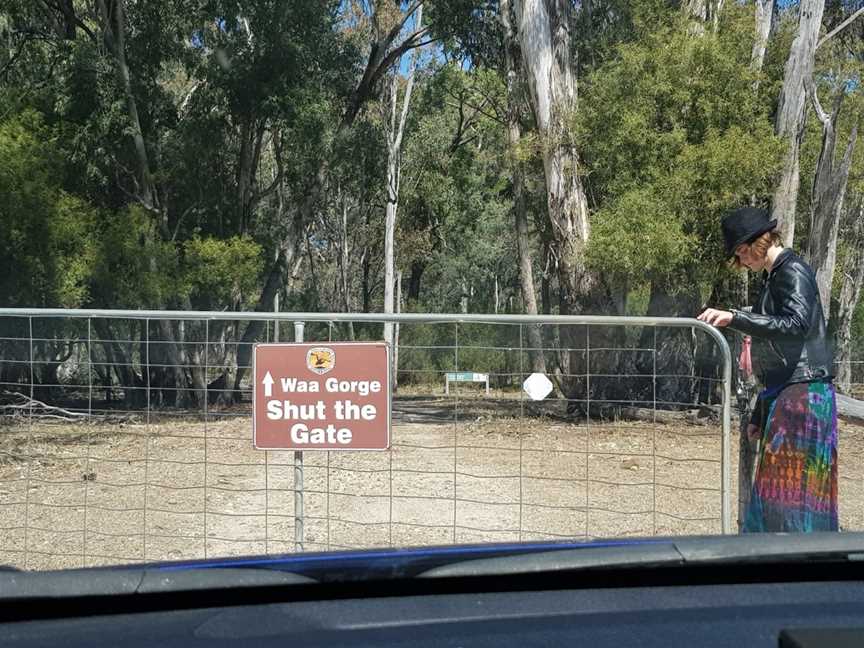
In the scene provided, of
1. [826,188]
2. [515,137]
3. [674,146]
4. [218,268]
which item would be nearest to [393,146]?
Result: [515,137]

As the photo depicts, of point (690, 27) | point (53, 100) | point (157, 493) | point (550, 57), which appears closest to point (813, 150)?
point (690, 27)

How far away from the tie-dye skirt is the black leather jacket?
0.08 metres

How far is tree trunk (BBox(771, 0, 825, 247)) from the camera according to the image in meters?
14.9

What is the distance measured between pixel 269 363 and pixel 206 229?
18899 mm

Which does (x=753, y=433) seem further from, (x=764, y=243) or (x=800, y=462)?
(x=764, y=243)

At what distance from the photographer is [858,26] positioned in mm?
24719

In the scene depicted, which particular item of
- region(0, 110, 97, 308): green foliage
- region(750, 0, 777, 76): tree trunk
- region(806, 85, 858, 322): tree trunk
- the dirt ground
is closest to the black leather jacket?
the dirt ground

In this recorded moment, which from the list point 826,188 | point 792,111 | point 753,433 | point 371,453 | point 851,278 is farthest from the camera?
point 851,278

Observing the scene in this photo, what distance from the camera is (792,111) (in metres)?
15.1

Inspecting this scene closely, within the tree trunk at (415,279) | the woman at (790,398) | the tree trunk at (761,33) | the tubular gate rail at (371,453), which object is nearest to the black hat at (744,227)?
the woman at (790,398)

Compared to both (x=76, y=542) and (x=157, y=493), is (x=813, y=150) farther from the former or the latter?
(x=76, y=542)

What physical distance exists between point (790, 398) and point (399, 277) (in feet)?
106

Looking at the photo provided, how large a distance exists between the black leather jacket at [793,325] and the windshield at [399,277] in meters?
0.02

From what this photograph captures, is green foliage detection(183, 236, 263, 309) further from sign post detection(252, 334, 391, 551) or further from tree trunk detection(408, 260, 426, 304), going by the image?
sign post detection(252, 334, 391, 551)
